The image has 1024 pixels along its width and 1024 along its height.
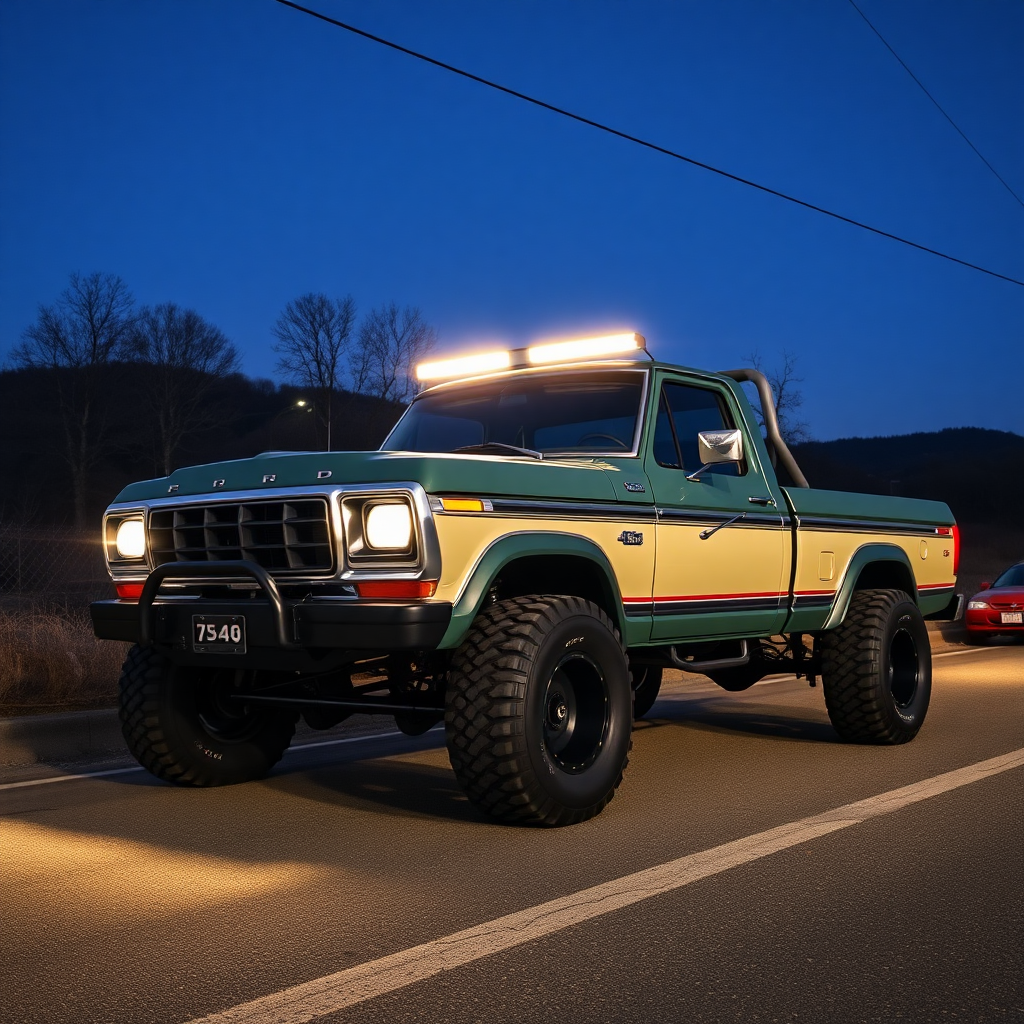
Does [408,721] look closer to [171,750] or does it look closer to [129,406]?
[171,750]

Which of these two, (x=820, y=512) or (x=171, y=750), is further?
(x=820, y=512)

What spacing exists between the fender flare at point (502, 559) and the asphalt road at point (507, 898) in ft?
3.07

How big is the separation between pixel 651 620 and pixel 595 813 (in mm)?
1126

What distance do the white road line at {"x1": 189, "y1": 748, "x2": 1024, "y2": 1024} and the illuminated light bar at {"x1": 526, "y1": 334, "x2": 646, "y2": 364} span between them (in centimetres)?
264

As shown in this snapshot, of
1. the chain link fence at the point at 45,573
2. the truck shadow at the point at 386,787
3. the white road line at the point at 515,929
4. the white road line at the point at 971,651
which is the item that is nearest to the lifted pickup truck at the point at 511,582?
the truck shadow at the point at 386,787

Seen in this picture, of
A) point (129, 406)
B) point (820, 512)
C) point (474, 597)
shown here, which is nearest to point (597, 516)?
point (474, 597)

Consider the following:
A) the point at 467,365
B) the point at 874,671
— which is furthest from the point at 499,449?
the point at 874,671

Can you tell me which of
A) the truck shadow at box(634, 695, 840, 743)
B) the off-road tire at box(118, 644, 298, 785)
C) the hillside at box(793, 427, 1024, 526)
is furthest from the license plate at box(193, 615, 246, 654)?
the hillside at box(793, 427, 1024, 526)

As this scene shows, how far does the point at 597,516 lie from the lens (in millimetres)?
5730

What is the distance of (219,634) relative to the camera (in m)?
5.24

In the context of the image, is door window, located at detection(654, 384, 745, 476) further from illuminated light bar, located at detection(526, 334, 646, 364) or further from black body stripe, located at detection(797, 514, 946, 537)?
black body stripe, located at detection(797, 514, 946, 537)

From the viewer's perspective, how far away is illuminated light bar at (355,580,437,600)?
4.91 m

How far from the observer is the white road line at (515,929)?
3.15 metres

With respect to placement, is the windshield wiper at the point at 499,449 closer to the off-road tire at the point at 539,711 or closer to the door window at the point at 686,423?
the door window at the point at 686,423
